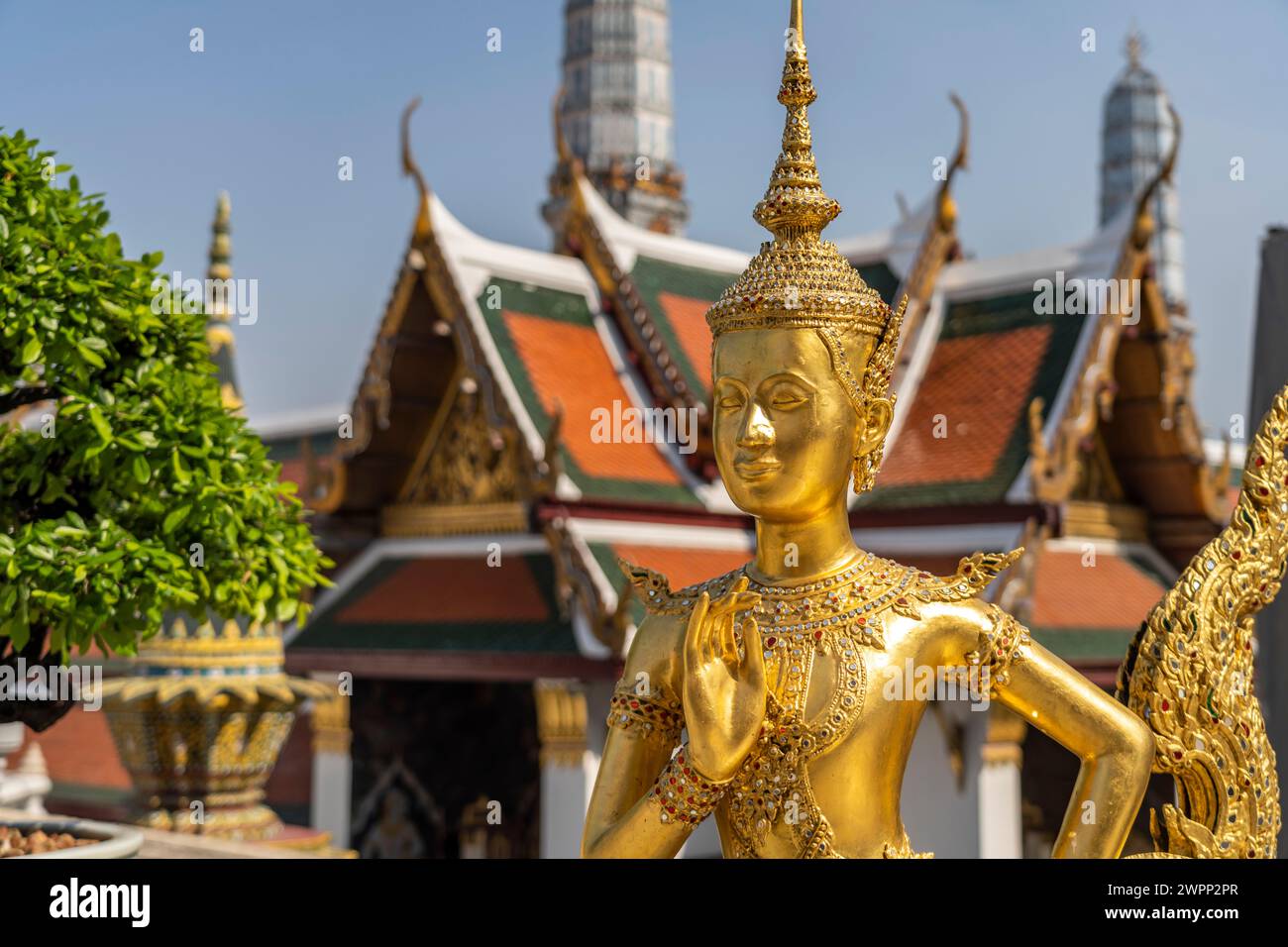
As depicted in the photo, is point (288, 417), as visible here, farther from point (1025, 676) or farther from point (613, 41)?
point (613, 41)

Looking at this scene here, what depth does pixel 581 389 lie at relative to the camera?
11.6 m

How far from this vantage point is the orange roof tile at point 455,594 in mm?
10844

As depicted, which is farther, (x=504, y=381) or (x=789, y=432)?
(x=504, y=381)

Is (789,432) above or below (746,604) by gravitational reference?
above

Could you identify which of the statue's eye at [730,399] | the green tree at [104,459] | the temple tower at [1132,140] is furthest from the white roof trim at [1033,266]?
the temple tower at [1132,140]

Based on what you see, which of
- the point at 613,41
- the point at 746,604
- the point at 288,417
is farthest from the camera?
the point at 613,41

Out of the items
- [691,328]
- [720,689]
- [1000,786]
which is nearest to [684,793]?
[720,689]

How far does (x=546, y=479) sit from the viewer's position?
10.4 m

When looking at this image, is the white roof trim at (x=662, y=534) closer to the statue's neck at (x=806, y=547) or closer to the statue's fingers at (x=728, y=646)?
the statue's neck at (x=806, y=547)

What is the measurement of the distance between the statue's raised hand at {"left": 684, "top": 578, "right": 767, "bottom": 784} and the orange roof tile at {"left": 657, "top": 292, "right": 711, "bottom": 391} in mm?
8674

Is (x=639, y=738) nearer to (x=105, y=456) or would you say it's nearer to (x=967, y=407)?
(x=105, y=456)

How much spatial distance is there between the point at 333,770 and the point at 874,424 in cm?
895
